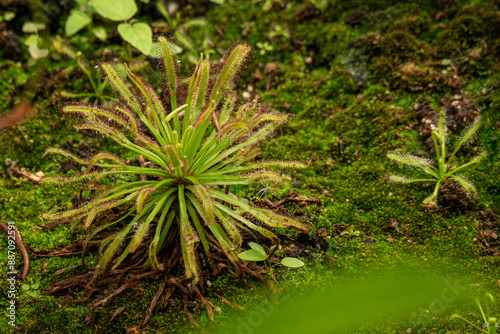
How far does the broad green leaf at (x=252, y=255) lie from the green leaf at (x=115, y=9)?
2279mm

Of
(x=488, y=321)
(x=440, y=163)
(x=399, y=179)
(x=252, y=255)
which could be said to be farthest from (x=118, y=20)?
(x=488, y=321)

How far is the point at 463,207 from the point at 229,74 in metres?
1.81

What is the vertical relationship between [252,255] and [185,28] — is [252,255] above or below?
below

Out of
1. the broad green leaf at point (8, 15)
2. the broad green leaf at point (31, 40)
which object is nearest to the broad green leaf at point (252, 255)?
the broad green leaf at point (31, 40)

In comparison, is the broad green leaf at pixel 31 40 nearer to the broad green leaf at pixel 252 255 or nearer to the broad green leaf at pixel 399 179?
the broad green leaf at pixel 252 255

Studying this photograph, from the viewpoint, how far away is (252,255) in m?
2.18

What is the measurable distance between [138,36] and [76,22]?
107cm

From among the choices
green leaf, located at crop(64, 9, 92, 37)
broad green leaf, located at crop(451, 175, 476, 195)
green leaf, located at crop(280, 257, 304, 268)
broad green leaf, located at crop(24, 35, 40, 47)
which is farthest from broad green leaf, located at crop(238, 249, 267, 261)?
broad green leaf, located at crop(24, 35, 40, 47)

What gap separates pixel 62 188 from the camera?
2.88m

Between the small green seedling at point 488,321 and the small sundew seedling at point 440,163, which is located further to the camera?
the small sundew seedling at point 440,163

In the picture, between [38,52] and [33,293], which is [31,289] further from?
[38,52]

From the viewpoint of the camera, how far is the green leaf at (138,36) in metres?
2.91

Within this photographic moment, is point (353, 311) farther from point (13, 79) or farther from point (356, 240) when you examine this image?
point (13, 79)

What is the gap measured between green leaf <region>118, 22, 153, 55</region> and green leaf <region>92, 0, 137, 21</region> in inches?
11.0
